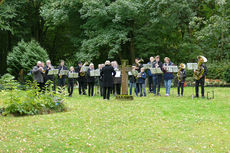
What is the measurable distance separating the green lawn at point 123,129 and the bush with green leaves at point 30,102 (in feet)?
1.53

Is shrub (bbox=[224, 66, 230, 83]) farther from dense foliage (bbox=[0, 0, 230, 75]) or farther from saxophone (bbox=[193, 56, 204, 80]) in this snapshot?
saxophone (bbox=[193, 56, 204, 80])

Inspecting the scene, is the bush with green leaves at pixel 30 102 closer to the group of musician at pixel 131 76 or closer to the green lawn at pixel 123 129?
the green lawn at pixel 123 129

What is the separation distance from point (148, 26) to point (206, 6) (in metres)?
7.97

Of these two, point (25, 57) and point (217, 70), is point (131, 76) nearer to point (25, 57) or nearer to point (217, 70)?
point (25, 57)

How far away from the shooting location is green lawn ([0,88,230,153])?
353 inches

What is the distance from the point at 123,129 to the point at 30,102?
4.45m

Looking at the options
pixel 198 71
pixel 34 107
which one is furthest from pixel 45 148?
pixel 198 71

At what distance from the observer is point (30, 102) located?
1355 centimetres

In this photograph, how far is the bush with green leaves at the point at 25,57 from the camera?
94.8 feet

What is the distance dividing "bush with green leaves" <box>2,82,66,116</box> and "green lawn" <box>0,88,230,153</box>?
18.4 inches

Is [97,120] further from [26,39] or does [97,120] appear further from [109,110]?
[26,39]

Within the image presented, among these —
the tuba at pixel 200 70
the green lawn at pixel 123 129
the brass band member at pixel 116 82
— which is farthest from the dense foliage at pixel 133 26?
the green lawn at pixel 123 129

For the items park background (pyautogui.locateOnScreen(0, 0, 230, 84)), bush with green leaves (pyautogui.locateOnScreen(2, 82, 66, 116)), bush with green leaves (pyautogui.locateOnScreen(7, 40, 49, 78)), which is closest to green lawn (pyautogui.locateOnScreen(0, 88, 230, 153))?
bush with green leaves (pyautogui.locateOnScreen(2, 82, 66, 116))

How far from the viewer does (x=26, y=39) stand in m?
40.8
